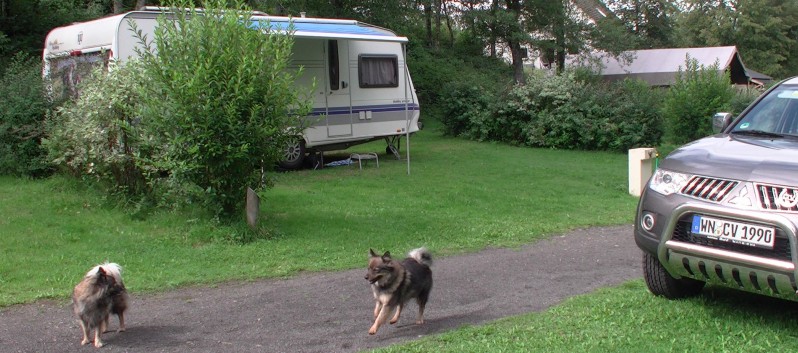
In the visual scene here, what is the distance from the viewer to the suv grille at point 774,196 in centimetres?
474

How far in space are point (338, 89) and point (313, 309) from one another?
10287 millimetres

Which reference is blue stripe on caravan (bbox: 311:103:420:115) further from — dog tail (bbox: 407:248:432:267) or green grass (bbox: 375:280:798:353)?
green grass (bbox: 375:280:798:353)

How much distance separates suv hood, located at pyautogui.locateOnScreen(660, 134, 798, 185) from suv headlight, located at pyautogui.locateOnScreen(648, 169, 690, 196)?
0.14 feet

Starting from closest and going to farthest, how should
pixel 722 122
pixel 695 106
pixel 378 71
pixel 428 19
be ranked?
pixel 722 122
pixel 378 71
pixel 695 106
pixel 428 19

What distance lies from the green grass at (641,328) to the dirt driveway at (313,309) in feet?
1.46

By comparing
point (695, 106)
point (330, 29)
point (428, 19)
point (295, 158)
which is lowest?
point (295, 158)

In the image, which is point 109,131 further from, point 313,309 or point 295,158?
point 295,158

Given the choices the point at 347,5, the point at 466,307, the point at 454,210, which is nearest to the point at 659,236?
the point at 466,307

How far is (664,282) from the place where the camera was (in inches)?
237

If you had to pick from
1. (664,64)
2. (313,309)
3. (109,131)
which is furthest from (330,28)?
(664,64)

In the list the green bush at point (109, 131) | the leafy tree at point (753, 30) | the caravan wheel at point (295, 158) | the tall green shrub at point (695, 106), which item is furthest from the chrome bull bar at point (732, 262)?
the leafy tree at point (753, 30)

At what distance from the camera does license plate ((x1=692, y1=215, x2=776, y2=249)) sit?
15.6 ft

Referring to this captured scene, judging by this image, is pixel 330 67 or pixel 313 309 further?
pixel 330 67

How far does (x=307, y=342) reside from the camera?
565 centimetres
